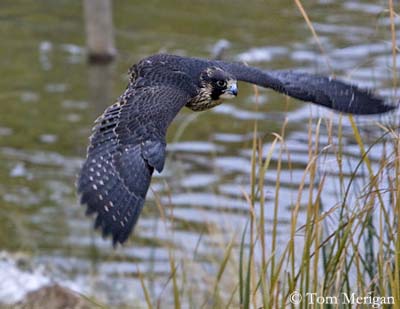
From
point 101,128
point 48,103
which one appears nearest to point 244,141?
point 48,103

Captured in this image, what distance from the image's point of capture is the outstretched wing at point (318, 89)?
446 centimetres

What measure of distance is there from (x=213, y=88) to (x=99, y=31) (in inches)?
263

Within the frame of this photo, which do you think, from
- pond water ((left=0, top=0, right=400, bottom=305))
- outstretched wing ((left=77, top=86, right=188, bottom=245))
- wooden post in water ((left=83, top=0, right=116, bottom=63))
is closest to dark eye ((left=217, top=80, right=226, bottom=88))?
outstretched wing ((left=77, top=86, right=188, bottom=245))

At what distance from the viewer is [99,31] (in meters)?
11.1

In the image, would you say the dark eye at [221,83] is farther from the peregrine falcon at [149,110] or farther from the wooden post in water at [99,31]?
the wooden post in water at [99,31]

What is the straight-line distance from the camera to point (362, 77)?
32.7 ft

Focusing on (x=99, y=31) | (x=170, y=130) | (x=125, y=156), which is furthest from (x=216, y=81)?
(x=99, y=31)

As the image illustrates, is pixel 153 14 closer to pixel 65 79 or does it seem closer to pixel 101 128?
pixel 65 79

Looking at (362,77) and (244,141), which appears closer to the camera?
(244,141)

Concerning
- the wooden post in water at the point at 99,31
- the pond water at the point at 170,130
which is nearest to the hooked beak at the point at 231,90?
the pond water at the point at 170,130

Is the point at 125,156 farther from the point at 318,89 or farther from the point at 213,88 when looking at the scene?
the point at 318,89

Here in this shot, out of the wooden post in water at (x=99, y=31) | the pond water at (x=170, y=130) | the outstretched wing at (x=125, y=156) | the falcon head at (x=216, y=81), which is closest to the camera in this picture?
the outstretched wing at (x=125, y=156)

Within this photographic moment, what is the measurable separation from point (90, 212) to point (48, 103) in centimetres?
689

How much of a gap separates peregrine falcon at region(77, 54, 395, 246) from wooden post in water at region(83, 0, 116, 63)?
638 cm
